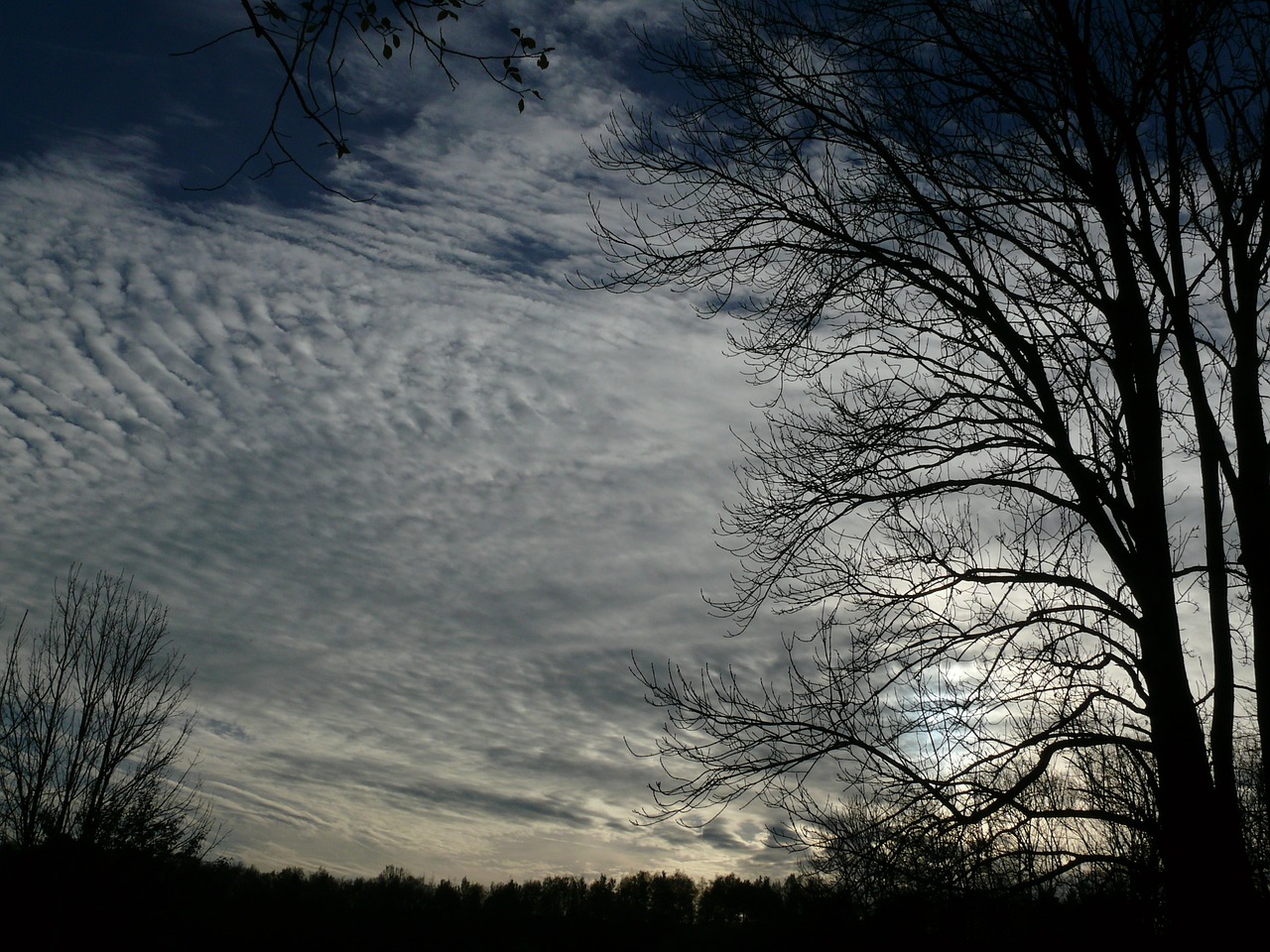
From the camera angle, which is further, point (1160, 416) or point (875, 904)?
point (875, 904)

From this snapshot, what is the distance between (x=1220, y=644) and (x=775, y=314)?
3946 mm

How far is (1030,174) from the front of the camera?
6.71 meters

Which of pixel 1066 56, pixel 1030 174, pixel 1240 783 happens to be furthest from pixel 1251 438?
pixel 1240 783

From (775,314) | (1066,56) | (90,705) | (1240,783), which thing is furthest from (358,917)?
(1066,56)

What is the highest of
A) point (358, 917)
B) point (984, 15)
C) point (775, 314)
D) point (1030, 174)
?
point (984, 15)

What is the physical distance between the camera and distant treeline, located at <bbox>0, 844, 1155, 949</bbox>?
25.5 feet

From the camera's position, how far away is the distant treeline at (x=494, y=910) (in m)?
7.78

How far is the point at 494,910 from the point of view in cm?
3634

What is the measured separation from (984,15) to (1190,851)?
18.6 feet

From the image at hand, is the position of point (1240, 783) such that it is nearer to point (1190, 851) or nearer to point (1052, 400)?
point (1190, 851)

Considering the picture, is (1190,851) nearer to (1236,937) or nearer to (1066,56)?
(1236,937)

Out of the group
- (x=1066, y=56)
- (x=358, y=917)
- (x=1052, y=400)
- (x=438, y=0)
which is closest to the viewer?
(x=438, y=0)

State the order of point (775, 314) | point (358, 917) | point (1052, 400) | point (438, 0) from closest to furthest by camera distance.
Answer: point (438, 0)
point (1052, 400)
point (775, 314)
point (358, 917)

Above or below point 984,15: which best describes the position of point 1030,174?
below
